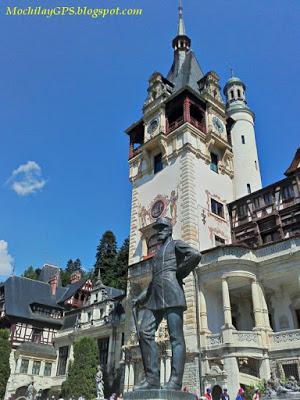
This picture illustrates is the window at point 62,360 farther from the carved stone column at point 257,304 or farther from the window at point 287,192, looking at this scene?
the window at point 287,192

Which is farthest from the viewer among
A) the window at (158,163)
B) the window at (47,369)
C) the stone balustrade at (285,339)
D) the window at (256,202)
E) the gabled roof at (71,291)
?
the gabled roof at (71,291)

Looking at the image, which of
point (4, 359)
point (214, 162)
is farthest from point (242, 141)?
point (4, 359)

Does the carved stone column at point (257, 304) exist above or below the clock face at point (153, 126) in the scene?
below

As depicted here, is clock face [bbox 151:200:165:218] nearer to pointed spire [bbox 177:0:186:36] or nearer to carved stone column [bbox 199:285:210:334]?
carved stone column [bbox 199:285:210:334]

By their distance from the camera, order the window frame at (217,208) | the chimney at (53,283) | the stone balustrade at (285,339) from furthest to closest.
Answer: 1. the chimney at (53,283)
2. the window frame at (217,208)
3. the stone balustrade at (285,339)

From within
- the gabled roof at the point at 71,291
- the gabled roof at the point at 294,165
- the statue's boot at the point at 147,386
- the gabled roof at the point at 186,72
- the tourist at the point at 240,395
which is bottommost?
the statue's boot at the point at 147,386

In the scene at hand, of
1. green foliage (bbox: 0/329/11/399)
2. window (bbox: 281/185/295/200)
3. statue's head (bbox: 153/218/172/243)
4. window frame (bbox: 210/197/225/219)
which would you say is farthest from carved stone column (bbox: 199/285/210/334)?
green foliage (bbox: 0/329/11/399)

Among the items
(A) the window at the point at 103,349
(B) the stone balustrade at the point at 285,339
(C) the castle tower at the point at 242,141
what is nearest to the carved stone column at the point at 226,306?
(B) the stone balustrade at the point at 285,339

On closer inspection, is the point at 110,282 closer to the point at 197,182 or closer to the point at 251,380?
the point at 197,182

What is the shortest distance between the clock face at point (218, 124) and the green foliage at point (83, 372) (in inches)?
907

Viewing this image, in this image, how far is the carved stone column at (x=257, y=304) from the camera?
76.1 ft

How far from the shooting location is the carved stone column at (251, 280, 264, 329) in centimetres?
2320

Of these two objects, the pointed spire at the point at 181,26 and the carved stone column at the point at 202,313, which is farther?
the pointed spire at the point at 181,26

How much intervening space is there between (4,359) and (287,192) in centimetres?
3156
